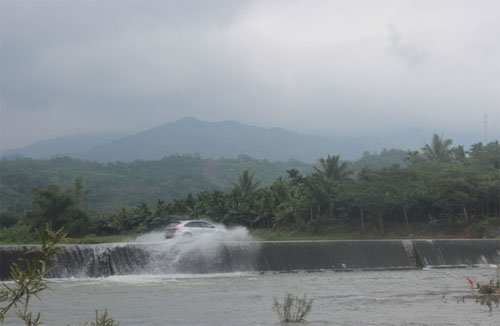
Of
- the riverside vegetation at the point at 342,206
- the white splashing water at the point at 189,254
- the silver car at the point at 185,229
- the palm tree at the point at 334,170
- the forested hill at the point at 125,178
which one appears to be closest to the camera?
the white splashing water at the point at 189,254

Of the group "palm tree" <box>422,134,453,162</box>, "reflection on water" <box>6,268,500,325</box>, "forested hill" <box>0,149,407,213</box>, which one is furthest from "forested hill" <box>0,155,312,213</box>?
"reflection on water" <box>6,268,500,325</box>

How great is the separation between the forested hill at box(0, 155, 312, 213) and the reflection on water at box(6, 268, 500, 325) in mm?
52931

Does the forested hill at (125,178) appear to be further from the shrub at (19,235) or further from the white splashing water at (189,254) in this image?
the white splashing water at (189,254)

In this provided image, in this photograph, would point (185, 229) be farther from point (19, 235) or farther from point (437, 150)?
point (437, 150)

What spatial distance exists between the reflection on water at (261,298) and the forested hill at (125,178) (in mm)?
52931

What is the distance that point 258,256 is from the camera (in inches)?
974

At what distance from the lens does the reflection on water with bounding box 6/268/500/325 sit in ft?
41.7

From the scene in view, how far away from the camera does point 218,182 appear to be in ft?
377

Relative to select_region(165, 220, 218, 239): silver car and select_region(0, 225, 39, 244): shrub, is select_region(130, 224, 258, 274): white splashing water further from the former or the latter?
select_region(0, 225, 39, 244): shrub

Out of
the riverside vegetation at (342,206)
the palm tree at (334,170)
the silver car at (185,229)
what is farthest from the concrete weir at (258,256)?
A: the palm tree at (334,170)

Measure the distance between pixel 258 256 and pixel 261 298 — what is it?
8.64 meters

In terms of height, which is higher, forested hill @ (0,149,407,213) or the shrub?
forested hill @ (0,149,407,213)

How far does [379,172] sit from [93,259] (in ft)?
85.7

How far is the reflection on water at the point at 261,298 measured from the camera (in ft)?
41.7
